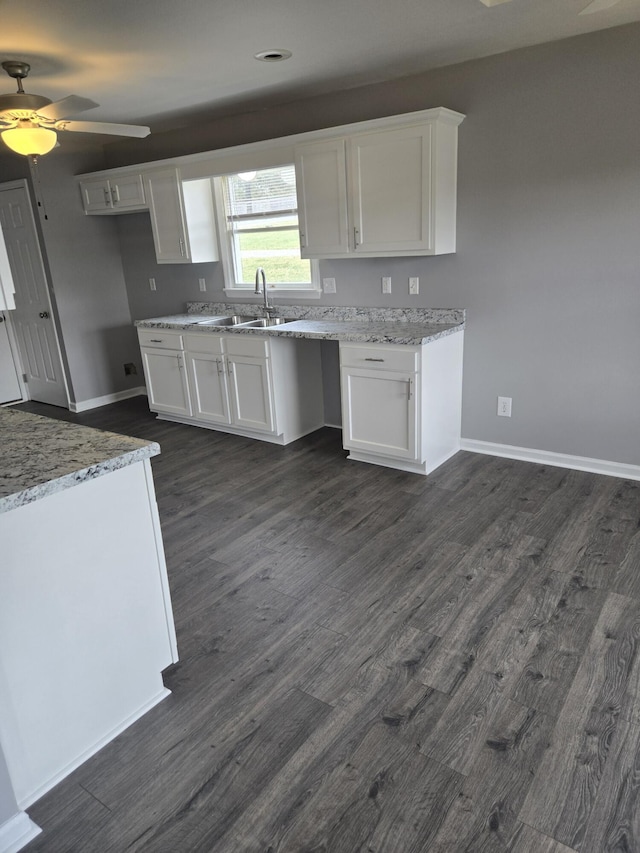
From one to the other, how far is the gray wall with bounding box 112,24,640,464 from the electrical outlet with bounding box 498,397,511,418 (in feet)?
0.12

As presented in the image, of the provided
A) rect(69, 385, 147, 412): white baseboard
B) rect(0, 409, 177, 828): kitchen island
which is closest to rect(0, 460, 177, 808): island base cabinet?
rect(0, 409, 177, 828): kitchen island

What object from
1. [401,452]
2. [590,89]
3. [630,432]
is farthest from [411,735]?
[590,89]

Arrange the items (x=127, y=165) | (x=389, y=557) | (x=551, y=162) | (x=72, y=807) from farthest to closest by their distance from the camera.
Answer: (x=127, y=165), (x=551, y=162), (x=389, y=557), (x=72, y=807)

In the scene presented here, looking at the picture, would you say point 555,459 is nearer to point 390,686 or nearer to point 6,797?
point 390,686

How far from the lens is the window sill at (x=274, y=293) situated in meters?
4.54

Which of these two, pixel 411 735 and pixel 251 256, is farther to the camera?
pixel 251 256

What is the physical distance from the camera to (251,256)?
192 inches

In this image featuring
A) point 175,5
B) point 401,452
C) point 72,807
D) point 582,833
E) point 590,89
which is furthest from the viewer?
point 401,452

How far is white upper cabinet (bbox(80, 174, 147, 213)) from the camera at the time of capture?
16.1ft

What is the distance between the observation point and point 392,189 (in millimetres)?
3564

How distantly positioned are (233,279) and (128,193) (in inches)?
45.0

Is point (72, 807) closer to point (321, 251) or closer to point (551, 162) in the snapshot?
point (321, 251)

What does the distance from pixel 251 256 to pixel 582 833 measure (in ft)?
14.3

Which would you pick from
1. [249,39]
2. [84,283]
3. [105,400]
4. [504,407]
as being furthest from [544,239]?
[105,400]
